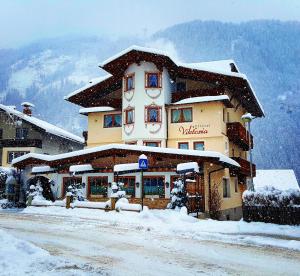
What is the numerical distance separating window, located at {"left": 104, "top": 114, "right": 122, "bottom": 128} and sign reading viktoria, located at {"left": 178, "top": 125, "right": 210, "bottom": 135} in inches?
227

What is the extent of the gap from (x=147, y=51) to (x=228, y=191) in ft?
41.9

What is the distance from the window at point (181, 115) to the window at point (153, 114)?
1.27 metres

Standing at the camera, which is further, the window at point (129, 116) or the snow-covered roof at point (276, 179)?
the snow-covered roof at point (276, 179)

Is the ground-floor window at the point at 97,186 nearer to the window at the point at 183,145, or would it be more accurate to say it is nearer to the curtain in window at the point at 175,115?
the window at the point at 183,145

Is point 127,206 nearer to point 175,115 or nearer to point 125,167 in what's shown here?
point 125,167

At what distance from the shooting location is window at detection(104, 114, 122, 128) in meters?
33.7

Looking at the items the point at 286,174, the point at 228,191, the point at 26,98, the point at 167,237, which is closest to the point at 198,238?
the point at 167,237

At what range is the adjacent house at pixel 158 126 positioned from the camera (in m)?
24.8

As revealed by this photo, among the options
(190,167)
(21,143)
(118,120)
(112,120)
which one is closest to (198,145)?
(118,120)

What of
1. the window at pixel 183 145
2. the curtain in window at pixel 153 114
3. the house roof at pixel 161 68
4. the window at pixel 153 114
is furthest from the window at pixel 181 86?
the window at pixel 183 145

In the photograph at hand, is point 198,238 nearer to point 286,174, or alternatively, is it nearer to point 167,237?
point 167,237

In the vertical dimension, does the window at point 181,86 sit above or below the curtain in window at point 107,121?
above

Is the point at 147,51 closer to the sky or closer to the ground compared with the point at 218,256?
closer to the sky

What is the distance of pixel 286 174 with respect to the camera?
5781 cm
